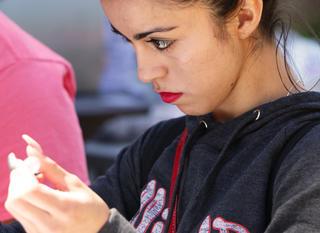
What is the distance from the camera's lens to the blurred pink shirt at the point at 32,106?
1397mm

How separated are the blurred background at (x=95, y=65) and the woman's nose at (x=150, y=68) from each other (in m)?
1.95

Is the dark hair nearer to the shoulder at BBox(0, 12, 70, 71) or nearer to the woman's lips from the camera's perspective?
the woman's lips

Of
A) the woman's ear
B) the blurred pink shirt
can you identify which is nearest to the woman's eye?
the woman's ear

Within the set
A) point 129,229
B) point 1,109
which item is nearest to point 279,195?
point 129,229

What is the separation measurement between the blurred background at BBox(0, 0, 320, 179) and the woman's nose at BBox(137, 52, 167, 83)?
1.95 meters

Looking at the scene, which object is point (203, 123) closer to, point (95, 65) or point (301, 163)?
point (301, 163)

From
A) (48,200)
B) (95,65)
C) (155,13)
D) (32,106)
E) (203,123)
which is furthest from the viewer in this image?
(95,65)

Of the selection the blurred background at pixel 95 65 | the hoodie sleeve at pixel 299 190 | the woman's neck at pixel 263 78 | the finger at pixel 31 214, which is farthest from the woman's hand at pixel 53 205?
the blurred background at pixel 95 65

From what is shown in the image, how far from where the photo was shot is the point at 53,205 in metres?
0.84

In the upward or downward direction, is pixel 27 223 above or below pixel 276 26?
below

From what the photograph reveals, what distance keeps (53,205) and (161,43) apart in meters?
0.32

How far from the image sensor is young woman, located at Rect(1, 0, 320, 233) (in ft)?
2.85

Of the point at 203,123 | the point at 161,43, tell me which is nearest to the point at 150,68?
the point at 161,43

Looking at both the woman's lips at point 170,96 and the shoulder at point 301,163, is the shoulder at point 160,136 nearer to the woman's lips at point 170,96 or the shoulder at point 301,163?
the woman's lips at point 170,96
